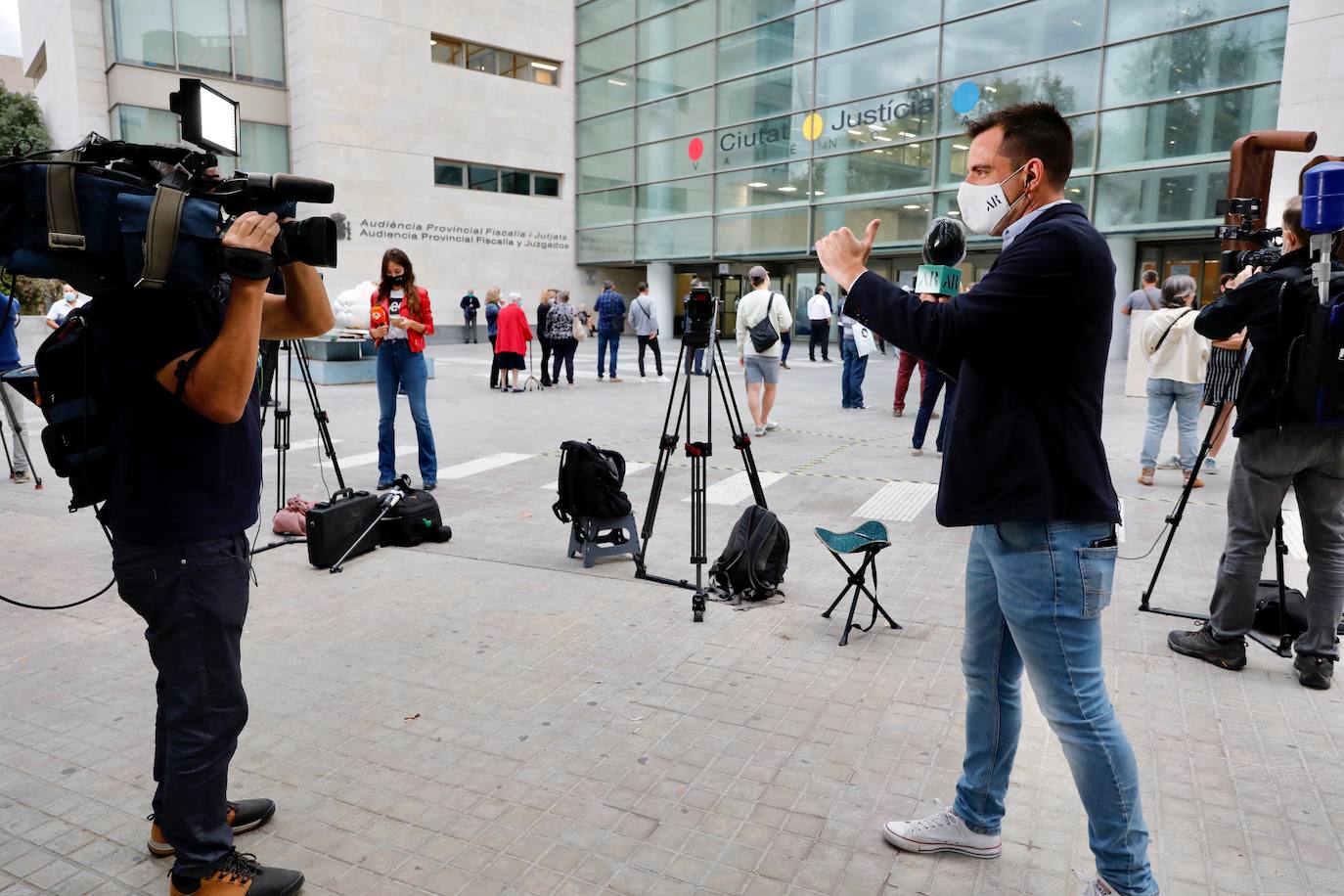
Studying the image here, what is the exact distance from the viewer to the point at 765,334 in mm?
10359

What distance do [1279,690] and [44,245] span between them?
476 cm

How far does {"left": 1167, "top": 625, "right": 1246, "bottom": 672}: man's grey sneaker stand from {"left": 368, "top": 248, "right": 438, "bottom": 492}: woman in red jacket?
5.85 meters

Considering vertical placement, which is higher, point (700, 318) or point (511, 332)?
point (700, 318)

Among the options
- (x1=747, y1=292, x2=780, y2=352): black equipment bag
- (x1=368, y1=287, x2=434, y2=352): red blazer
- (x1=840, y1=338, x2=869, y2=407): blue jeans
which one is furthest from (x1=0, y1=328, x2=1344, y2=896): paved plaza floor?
(x1=840, y1=338, x2=869, y2=407): blue jeans

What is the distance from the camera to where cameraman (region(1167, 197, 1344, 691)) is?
12.2ft

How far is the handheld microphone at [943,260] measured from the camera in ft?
8.55

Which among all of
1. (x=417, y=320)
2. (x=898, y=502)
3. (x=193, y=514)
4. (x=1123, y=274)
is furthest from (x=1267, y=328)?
(x=1123, y=274)

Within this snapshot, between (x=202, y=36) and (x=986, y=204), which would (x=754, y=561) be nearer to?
(x=986, y=204)

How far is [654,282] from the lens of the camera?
32625 millimetres

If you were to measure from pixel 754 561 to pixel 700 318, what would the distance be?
1424 mm

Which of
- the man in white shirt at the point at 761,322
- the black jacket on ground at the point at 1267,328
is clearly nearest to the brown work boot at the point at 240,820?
the black jacket on ground at the point at 1267,328

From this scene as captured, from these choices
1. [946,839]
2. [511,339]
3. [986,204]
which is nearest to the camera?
[986,204]

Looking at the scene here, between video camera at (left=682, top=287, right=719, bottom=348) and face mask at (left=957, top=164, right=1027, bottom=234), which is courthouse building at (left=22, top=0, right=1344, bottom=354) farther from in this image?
face mask at (left=957, top=164, right=1027, bottom=234)

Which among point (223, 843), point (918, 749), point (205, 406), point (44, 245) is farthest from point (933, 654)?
point (44, 245)
